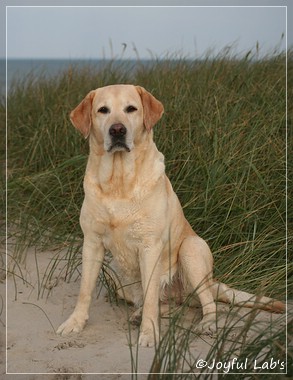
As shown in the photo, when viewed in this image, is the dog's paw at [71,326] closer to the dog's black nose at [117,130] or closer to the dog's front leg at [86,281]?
the dog's front leg at [86,281]

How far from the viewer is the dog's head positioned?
3.77 m

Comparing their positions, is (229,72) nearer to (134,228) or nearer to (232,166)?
(232,166)

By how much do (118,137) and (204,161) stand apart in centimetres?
143

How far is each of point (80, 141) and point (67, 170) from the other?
33cm

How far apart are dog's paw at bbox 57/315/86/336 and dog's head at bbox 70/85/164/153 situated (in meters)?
1.05

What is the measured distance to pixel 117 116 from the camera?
3801mm

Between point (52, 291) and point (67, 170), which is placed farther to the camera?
point (67, 170)

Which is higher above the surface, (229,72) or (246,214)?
(229,72)

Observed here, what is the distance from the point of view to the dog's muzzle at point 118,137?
373 cm

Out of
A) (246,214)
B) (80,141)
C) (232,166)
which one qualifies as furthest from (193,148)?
(80,141)

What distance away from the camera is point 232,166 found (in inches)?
196

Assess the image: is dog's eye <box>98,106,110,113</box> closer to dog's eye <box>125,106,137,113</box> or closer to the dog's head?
the dog's head

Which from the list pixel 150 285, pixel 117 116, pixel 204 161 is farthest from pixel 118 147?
pixel 204 161

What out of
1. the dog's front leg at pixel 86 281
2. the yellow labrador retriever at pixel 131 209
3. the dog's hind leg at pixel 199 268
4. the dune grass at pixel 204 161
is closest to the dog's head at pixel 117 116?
the yellow labrador retriever at pixel 131 209
